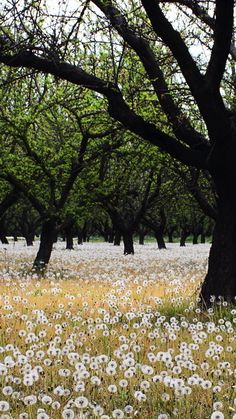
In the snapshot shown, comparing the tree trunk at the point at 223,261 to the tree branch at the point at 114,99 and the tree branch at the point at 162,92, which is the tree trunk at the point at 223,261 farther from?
the tree branch at the point at 162,92

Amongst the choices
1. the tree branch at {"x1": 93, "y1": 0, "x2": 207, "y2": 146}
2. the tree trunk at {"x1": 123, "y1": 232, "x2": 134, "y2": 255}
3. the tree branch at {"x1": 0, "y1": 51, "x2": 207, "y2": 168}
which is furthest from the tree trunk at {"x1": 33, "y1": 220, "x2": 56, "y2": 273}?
the tree trunk at {"x1": 123, "y1": 232, "x2": 134, "y2": 255}

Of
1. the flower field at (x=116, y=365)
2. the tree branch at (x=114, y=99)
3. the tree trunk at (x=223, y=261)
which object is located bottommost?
the flower field at (x=116, y=365)

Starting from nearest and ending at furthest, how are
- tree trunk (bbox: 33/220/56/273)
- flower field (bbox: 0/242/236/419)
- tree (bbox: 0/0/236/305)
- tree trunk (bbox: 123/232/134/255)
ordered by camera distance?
flower field (bbox: 0/242/236/419) → tree (bbox: 0/0/236/305) → tree trunk (bbox: 33/220/56/273) → tree trunk (bbox: 123/232/134/255)

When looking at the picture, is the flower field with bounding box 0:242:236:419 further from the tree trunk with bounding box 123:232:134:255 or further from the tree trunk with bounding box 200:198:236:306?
the tree trunk with bounding box 123:232:134:255

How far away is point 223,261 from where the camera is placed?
10.8 m

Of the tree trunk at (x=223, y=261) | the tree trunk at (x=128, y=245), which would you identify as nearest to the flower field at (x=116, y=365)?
the tree trunk at (x=223, y=261)

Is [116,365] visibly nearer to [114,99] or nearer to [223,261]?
[223,261]

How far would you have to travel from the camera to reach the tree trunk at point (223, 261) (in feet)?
35.1

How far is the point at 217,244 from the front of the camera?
11.0 metres

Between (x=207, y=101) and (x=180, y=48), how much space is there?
108 centimetres

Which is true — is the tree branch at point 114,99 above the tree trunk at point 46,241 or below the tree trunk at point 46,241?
above

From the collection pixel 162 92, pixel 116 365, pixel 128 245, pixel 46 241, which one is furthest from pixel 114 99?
pixel 128 245

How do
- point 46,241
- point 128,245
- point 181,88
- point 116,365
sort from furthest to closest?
point 128,245 → point 46,241 → point 181,88 → point 116,365

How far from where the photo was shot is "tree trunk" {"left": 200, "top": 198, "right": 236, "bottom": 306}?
1069cm
